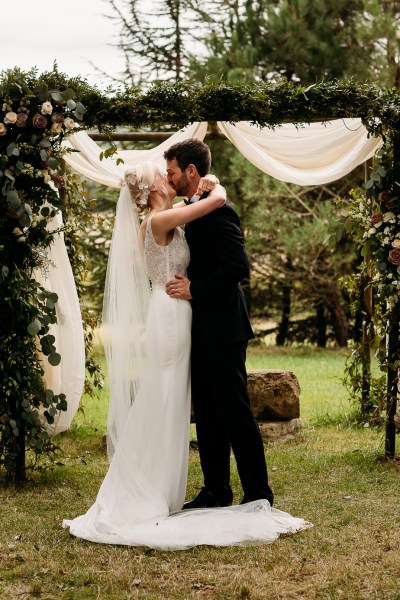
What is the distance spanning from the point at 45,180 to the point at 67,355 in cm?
125

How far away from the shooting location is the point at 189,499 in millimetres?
5234

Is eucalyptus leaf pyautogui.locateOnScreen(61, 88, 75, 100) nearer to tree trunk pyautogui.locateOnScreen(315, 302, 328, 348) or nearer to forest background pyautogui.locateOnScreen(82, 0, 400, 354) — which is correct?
forest background pyautogui.locateOnScreen(82, 0, 400, 354)

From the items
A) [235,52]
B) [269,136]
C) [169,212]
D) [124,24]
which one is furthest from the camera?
[124,24]

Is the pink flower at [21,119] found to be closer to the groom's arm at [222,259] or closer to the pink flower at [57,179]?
the pink flower at [57,179]

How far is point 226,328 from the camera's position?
15.1 feet

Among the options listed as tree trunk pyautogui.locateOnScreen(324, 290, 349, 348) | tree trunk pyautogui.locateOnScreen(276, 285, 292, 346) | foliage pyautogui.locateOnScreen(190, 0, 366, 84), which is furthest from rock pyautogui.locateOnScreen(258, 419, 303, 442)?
foliage pyautogui.locateOnScreen(190, 0, 366, 84)

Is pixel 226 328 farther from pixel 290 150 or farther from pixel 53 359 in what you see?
pixel 290 150

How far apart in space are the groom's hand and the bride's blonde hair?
45 centimetres

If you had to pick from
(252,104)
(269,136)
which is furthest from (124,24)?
(252,104)

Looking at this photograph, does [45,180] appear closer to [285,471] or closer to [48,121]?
[48,121]

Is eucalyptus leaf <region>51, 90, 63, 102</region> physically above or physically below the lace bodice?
above

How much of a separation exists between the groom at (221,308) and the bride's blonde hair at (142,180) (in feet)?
0.30

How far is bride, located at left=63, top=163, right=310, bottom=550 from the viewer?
14.7ft

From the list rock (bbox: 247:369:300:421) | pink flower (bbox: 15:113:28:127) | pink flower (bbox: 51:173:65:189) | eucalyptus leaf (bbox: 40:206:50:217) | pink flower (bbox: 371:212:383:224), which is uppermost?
pink flower (bbox: 15:113:28:127)
